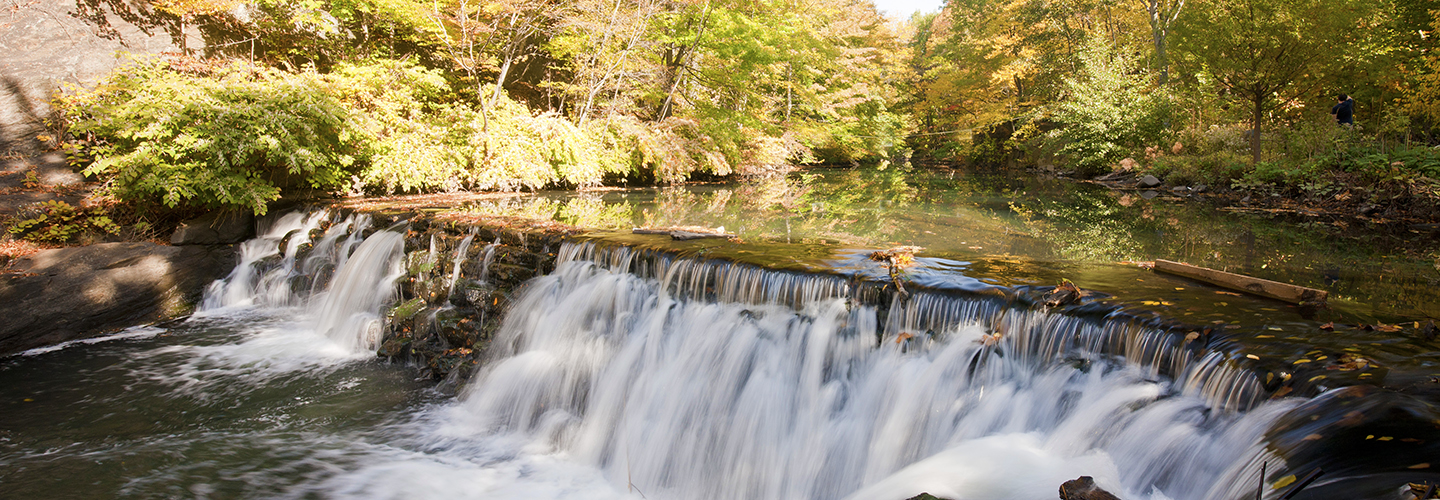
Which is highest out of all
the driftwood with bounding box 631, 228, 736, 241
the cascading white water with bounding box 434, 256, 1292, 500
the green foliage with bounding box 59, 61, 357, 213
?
the green foliage with bounding box 59, 61, 357, 213

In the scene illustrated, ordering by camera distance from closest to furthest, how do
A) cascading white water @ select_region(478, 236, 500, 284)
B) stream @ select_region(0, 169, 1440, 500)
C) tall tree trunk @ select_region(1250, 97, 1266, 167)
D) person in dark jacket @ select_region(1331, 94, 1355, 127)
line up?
stream @ select_region(0, 169, 1440, 500), cascading white water @ select_region(478, 236, 500, 284), person in dark jacket @ select_region(1331, 94, 1355, 127), tall tree trunk @ select_region(1250, 97, 1266, 167)

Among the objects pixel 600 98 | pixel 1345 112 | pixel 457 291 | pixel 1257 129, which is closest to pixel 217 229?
pixel 457 291

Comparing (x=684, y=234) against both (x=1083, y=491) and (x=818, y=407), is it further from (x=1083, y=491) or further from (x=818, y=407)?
(x=1083, y=491)

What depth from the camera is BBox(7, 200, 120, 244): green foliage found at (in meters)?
7.68

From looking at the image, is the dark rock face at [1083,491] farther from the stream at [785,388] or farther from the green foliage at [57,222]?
the green foliage at [57,222]

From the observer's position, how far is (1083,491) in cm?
251

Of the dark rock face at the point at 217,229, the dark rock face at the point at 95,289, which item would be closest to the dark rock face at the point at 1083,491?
the dark rock face at the point at 95,289

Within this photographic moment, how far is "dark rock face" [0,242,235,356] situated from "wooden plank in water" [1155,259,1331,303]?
10.1 metres

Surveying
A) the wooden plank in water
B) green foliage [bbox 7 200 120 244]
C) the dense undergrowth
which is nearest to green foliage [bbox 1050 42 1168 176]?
the dense undergrowth

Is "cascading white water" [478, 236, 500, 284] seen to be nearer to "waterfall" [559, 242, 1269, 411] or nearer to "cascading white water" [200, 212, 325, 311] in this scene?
"waterfall" [559, 242, 1269, 411]

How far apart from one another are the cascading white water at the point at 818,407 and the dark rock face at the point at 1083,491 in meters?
0.22

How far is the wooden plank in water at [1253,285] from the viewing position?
365cm

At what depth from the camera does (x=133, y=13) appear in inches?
448

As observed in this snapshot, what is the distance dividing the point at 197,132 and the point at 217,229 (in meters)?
Answer: 1.38
